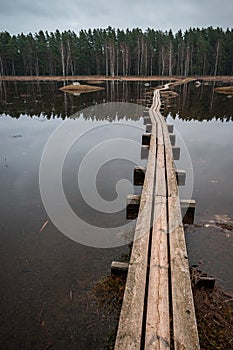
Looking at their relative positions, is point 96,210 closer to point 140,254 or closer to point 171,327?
point 140,254

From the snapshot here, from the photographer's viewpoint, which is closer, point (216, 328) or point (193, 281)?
point (216, 328)

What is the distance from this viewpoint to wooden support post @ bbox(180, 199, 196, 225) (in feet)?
15.5

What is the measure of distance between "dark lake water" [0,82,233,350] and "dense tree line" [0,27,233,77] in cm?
6053

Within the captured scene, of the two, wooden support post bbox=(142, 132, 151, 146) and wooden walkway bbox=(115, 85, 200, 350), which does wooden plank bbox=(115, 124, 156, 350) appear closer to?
wooden walkway bbox=(115, 85, 200, 350)

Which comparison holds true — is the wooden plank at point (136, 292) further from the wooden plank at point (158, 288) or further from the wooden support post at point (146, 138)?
the wooden support post at point (146, 138)

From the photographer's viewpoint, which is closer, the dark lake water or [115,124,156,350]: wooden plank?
[115,124,156,350]: wooden plank

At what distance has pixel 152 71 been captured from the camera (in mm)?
74625

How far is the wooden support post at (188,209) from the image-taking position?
472cm

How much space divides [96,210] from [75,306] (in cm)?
249

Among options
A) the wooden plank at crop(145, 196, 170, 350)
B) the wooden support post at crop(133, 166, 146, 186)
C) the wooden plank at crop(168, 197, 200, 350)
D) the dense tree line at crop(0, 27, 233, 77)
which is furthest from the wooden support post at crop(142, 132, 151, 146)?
the dense tree line at crop(0, 27, 233, 77)

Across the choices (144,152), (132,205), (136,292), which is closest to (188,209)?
(132,205)

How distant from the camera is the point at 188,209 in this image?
477cm

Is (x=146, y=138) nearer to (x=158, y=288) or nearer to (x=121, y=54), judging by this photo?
(x=158, y=288)

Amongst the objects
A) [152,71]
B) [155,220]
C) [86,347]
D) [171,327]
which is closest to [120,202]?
[155,220]
